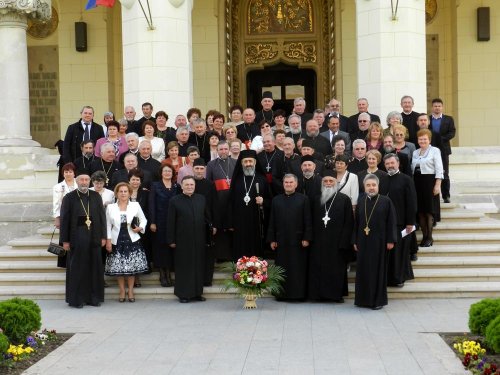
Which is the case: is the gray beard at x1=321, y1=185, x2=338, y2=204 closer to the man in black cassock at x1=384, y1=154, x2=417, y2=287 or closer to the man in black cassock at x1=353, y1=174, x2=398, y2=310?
the man in black cassock at x1=353, y1=174, x2=398, y2=310

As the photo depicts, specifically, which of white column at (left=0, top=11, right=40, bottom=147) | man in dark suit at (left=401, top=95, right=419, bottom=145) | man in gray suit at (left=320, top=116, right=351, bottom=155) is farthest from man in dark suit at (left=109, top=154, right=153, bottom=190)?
white column at (left=0, top=11, right=40, bottom=147)

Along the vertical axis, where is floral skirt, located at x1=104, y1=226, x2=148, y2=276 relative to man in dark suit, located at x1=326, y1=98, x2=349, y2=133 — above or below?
below

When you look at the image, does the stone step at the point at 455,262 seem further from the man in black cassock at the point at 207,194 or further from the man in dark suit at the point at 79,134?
the man in dark suit at the point at 79,134

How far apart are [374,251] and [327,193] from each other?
102cm

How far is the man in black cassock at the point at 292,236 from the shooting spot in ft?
37.2

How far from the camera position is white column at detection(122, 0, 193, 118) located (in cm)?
1563

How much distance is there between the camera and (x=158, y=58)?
1566 centimetres

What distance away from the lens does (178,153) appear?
12.6 meters

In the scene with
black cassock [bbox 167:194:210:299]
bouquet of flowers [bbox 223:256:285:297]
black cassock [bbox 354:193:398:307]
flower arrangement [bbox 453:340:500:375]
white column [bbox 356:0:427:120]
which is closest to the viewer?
flower arrangement [bbox 453:340:500:375]

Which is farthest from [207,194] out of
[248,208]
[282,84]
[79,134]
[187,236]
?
[282,84]

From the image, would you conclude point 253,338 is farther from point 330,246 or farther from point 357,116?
point 357,116

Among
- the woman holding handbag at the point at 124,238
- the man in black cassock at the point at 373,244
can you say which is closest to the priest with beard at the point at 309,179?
the man in black cassock at the point at 373,244

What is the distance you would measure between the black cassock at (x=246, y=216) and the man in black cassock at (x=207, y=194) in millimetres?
286

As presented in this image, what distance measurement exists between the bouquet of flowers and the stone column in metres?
7.05
